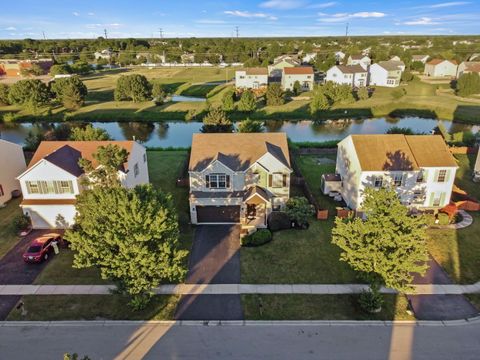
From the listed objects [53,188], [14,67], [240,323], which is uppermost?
[14,67]

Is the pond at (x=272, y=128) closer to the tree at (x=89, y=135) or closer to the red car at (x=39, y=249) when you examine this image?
the tree at (x=89, y=135)

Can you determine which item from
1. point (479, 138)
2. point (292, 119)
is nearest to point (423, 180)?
point (479, 138)

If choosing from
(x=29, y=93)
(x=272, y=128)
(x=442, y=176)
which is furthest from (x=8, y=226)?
(x=29, y=93)

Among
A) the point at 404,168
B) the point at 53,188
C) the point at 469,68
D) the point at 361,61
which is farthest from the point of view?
the point at 361,61

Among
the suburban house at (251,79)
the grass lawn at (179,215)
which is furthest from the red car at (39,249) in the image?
the suburban house at (251,79)

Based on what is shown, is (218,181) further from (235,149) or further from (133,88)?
(133,88)

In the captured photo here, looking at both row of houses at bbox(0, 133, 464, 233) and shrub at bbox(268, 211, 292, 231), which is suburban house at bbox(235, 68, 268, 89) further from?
shrub at bbox(268, 211, 292, 231)
